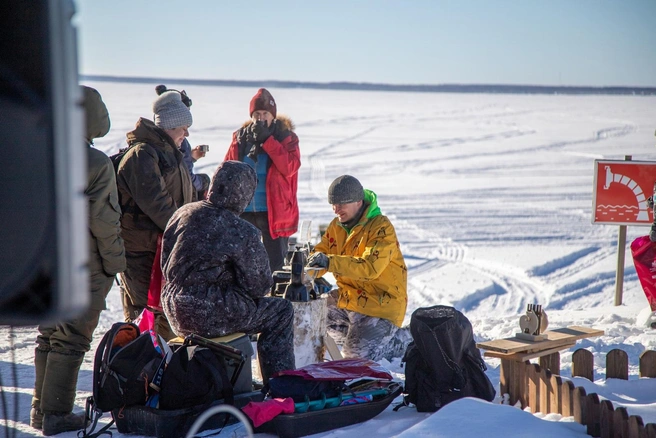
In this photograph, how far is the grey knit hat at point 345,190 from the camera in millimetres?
4819

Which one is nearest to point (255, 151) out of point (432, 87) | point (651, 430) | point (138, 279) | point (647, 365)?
point (138, 279)

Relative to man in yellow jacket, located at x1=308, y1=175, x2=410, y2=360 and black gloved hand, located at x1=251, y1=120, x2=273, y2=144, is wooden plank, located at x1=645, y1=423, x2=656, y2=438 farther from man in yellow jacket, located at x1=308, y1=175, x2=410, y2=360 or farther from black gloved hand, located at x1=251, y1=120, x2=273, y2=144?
black gloved hand, located at x1=251, y1=120, x2=273, y2=144

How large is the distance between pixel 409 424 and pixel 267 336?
92 cm

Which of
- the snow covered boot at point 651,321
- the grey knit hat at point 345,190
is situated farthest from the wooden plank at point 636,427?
the snow covered boot at point 651,321

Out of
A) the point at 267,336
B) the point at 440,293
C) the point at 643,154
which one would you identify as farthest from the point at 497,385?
the point at 643,154

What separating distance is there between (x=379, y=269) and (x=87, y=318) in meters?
1.79

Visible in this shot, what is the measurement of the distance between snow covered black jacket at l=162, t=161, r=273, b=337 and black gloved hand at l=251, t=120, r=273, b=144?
7.27ft

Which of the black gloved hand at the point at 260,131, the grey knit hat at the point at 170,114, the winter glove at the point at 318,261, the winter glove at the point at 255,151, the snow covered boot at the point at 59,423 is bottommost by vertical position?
the snow covered boot at the point at 59,423

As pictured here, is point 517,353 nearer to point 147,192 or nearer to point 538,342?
point 538,342

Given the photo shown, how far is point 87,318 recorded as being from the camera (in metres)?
3.90

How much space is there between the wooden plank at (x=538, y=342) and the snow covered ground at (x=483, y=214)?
25 centimetres

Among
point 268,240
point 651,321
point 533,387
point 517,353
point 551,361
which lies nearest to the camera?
point 533,387

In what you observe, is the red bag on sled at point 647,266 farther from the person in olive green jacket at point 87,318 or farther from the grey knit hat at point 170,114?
the person in olive green jacket at point 87,318

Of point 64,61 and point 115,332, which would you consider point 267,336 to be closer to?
point 115,332
